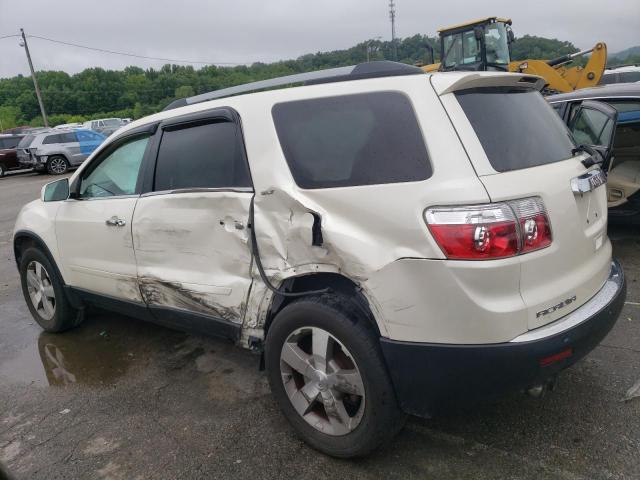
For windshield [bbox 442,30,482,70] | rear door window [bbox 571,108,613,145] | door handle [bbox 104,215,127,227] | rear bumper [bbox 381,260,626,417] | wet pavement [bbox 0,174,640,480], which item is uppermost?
windshield [bbox 442,30,482,70]

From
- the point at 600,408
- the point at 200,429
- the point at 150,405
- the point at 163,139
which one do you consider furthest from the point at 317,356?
the point at 163,139

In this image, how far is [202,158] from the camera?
309cm

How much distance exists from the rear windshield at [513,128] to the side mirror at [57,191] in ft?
10.1

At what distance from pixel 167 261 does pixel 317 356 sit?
4.14ft

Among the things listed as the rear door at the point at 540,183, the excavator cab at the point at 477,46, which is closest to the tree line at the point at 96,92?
the excavator cab at the point at 477,46

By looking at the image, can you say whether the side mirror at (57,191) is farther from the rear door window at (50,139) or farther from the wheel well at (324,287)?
the rear door window at (50,139)

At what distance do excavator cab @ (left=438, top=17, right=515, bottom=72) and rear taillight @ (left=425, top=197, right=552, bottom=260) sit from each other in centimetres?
1204

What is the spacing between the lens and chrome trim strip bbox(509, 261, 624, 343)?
7.10ft

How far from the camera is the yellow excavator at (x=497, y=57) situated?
1322 cm

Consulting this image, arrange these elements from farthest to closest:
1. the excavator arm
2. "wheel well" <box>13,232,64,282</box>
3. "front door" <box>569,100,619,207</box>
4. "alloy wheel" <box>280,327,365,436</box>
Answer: the excavator arm < "front door" <box>569,100,619,207</box> < "wheel well" <box>13,232,64,282</box> < "alloy wheel" <box>280,327,365,436</box>

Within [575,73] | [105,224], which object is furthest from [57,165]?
[105,224]

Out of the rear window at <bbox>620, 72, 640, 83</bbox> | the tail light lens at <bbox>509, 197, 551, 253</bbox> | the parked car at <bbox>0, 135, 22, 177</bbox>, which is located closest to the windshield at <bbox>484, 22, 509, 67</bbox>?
the rear window at <bbox>620, 72, 640, 83</bbox>

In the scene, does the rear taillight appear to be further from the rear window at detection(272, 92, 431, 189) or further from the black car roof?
the black car roof

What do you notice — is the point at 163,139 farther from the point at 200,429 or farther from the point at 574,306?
the point at 574,306
